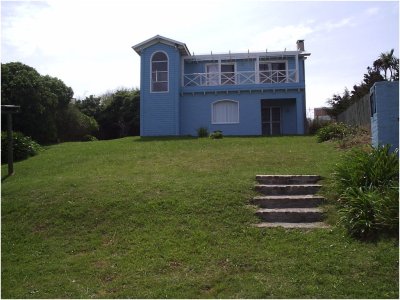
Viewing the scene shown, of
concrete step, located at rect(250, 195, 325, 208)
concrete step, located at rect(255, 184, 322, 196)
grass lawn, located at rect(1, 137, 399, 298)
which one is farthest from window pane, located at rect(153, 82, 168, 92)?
concrete step, located at rect(250, 195, 325, 208)

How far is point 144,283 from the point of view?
5.98 meters

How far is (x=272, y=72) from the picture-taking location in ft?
84.3

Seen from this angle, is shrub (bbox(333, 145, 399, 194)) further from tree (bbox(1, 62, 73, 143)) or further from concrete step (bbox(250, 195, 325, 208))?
tree (bbox(1, 62, 73, 143))

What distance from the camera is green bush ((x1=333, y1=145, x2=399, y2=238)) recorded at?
6.83 metres

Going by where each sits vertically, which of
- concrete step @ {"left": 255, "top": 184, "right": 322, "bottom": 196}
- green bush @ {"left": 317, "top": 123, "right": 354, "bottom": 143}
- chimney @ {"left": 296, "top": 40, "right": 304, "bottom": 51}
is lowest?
concrete step @ {"left": 255, "top": 184, "right": 322, "bottom": 196}

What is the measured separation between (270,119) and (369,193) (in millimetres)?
19469

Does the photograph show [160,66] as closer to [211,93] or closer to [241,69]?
[211,93]

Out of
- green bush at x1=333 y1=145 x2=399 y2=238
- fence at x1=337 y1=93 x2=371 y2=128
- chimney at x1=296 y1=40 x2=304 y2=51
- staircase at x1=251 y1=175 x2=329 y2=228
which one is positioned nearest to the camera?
green bush at x1=333 y1=145 x2=399 y2=238

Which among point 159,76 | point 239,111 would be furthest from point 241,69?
point 159,76

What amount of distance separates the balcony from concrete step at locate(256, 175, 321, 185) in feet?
52.2

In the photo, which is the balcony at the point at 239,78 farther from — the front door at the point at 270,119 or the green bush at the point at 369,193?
the green bush at the point at 369,193

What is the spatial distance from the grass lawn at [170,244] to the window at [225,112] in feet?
42.0

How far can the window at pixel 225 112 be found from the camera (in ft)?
81.8

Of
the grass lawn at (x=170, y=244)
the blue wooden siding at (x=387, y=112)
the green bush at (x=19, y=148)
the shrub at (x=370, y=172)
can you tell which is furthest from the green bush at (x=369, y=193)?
the green bush at (x=19, y=148)
